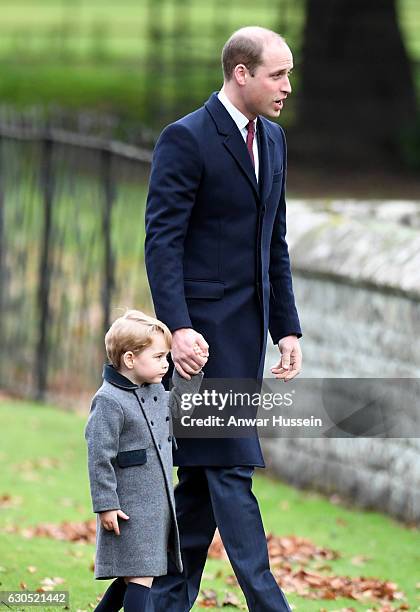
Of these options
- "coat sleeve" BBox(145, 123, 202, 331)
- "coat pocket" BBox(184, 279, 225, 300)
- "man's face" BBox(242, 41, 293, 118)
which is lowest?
"coat pocket" BBox(184, 279, 225, 300)

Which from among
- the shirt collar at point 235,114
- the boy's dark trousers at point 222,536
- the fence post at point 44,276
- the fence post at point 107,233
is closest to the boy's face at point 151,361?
the boy's dark trousers at point 222,536

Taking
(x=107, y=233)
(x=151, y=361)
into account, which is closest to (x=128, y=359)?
(x=151, y=361)

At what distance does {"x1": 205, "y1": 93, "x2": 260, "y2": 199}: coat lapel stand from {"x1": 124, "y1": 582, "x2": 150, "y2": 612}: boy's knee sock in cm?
128

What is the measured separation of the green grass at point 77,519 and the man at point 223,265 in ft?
3.26

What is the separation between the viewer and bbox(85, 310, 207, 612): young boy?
4.54m

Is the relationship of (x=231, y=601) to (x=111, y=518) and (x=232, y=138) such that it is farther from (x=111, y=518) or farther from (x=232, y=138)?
(x=232, y=138)

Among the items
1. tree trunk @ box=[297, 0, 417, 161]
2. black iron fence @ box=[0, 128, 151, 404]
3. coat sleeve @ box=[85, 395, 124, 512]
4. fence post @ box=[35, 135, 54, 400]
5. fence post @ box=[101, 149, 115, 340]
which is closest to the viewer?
coat sleeve @ box=[85, 395, 124, 512]

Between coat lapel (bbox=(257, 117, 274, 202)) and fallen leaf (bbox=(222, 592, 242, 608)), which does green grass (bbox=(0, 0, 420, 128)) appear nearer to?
fallen leaf (bbox=(222, 592, 242, 608))

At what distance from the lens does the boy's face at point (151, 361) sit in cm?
458

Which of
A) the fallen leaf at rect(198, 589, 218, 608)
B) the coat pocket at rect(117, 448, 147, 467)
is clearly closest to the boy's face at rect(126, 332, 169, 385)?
the coat pocket at rect(117, 448, 147, 467)

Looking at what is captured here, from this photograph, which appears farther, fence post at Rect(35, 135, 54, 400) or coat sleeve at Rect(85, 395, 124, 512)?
fence post at Rect(35, 135, 54, 400)

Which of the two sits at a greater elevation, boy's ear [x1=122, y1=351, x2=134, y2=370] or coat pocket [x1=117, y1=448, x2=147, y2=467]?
boy's ear [x1=122, y1=351, x2=134, y2=370]

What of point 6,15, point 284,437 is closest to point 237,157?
point 284,437

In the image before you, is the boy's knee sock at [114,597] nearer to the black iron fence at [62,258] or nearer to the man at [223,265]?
the man at [223,265]
